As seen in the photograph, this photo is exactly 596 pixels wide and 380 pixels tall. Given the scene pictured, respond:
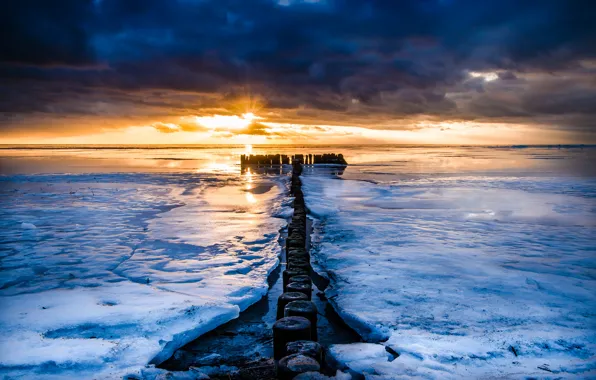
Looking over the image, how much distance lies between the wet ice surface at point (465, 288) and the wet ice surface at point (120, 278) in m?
1.56

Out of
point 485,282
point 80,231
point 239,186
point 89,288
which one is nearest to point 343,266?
point 485,282

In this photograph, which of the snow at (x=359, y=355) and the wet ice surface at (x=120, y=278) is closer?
the snow at (x=359, y=355)

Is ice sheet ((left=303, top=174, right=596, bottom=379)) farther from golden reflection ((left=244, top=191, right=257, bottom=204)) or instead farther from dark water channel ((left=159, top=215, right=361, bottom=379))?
golden reflection ((left=244, top=191, right=257, bottom=204))

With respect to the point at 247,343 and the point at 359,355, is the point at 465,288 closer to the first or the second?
the point at 359,355

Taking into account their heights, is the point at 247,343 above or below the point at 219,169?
below

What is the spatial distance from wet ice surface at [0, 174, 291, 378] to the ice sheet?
1.56 meters

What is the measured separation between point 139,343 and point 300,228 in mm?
3561

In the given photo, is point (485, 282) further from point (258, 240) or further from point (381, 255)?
point (258, 240)

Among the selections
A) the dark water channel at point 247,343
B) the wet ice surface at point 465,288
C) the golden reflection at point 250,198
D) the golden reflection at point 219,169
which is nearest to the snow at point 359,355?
the wet ice surface at point 465,288

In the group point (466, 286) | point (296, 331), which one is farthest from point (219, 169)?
point (296, 331)

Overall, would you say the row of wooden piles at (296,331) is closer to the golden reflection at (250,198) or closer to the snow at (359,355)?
the snow at (359,355)

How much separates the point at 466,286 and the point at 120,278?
510 cm

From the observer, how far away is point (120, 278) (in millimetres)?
6082

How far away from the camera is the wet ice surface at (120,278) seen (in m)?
3.95
